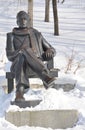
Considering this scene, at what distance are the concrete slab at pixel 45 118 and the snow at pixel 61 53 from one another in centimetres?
9

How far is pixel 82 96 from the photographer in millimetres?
6977

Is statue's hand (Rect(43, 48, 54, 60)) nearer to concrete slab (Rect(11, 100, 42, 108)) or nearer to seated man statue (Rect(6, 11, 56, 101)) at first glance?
seated man statue (Rect(6, 11, 56, 101))

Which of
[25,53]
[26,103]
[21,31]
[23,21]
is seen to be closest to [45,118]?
[26,103]

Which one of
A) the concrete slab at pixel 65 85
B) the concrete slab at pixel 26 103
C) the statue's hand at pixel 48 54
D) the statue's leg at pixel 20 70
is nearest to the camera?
the concrete slab at pixel 26 103

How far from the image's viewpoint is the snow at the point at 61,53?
21.0 feet

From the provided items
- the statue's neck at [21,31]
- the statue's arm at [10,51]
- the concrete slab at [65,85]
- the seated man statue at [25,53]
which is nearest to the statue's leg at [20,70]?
the seated man statue at [25,53]

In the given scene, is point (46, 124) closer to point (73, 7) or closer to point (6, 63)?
point (6, 63)

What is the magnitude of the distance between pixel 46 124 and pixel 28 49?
112cm

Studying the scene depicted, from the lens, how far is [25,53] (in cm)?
645

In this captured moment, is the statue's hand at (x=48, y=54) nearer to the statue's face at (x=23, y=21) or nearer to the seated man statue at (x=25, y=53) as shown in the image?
the seated man statue at (x=25, y=53)

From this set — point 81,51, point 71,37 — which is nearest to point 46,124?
point 81,51

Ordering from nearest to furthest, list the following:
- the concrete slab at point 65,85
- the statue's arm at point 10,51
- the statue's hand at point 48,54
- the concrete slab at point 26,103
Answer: the concrete slab at point 26,103 → the statue's arm at point 10,51 → the statue's hand at point 48,54 → the concrete slab at point 65,85

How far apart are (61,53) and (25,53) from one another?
8127 mm

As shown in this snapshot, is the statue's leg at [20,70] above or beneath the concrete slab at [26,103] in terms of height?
above
